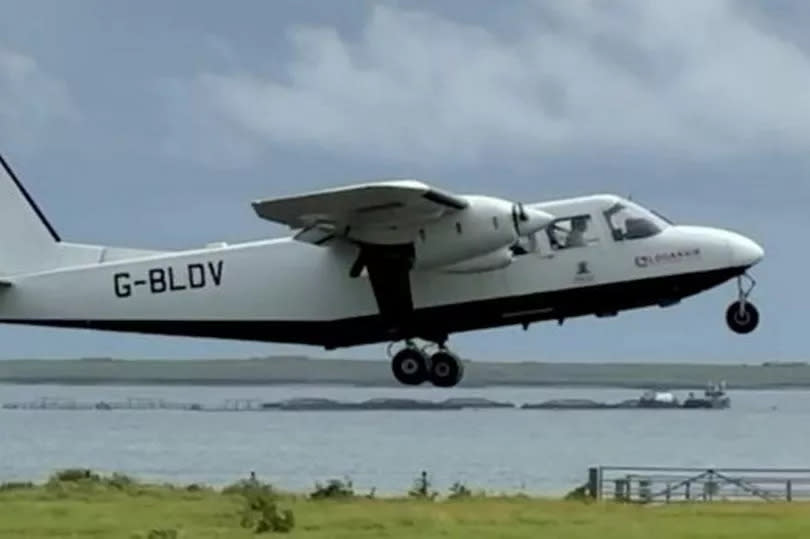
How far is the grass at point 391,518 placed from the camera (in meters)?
75.3

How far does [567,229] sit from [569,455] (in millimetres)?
144500

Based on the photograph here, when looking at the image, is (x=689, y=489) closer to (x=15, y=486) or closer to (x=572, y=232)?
(x=15, y=486)

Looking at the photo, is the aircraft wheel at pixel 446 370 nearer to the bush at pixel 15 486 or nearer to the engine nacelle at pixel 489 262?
the engine nacelle at pixel 489 262

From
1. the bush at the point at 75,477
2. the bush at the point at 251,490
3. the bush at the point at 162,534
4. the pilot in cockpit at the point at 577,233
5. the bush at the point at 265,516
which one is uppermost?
the pilot in cockpit at the point at 577,233

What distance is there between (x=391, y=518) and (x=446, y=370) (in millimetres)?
36085

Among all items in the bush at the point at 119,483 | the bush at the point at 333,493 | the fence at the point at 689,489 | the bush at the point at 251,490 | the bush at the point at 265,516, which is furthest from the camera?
the bush at the point at 119,483

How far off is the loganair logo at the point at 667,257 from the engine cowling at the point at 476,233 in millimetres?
2007

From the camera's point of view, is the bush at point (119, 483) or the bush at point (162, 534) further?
the bush at point (119, 483)

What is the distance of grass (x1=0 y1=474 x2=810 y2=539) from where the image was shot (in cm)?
7531

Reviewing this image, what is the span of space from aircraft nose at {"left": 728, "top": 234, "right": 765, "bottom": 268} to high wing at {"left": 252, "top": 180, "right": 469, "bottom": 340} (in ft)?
17.7

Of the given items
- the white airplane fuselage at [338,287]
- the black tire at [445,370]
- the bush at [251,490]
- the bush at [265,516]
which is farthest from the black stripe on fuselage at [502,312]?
the bush at [251,490]

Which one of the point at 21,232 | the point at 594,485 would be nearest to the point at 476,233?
the point at 21,232

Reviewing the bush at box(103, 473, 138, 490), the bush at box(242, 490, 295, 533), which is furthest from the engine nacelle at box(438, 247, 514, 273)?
the bush at box(103, 473, 138, 490)

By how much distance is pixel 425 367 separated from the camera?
1806 inches
